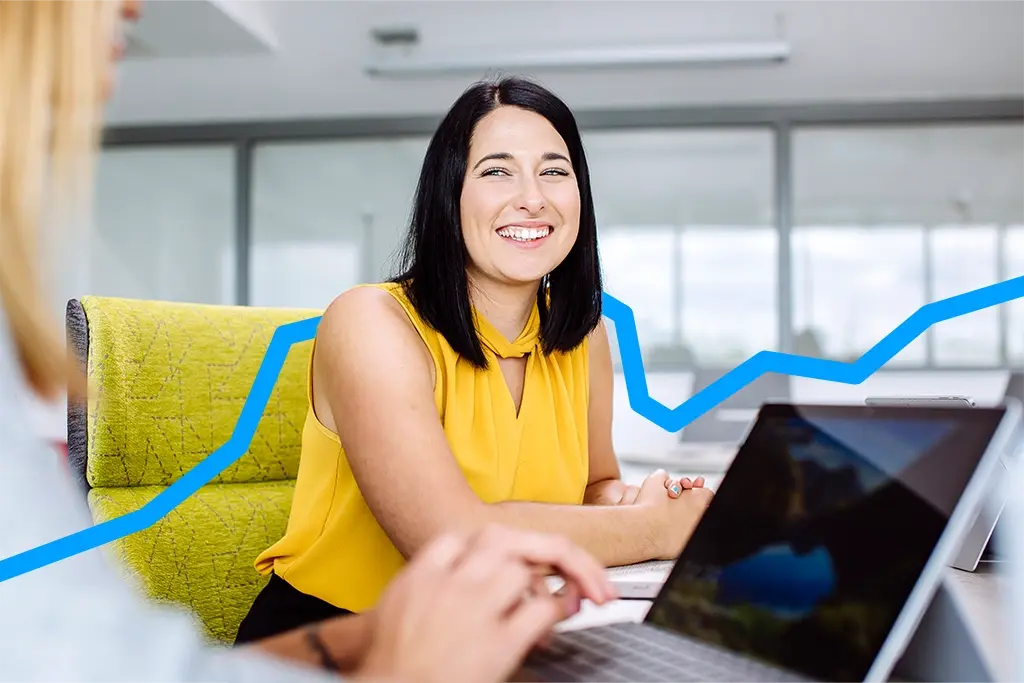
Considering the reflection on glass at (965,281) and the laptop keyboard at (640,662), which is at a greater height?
the reflection on glass at (965,281)

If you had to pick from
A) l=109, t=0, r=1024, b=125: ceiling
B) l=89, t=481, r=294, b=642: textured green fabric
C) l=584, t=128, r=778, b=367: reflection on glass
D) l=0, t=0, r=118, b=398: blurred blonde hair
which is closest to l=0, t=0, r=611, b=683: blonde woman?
l=0, t=0, r=118, b=398: blurred blonde hair

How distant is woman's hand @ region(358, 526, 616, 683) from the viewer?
9.5 inches

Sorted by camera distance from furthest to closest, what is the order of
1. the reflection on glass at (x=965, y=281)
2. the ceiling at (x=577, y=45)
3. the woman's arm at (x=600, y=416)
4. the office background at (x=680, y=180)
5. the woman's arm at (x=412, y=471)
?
1. the reflection on glass at (x=965, y=281)
2. the office background at (x=680, y=180)
3. the ceiling at (x=577, y=45)
4. the woman's arm at (x=600, y=416)
5. the woman's arm at (x=412, y=471)

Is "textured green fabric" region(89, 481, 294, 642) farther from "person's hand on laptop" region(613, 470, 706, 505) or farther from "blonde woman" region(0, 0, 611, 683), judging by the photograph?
"blonde woman" region(0, 0, 611, 683)

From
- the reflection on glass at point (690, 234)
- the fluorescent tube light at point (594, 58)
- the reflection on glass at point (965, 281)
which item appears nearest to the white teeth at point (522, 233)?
the fluorescent tube light at point (594, 58)

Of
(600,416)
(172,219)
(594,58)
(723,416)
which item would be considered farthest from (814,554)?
(172,219)

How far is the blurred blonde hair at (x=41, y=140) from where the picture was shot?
24 centimetres

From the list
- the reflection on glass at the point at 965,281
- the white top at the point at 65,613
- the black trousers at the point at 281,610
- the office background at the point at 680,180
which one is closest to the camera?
the white top at the point at 65,613

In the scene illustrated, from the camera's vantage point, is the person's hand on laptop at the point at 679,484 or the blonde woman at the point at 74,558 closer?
the blonde woman at the point at 74,558

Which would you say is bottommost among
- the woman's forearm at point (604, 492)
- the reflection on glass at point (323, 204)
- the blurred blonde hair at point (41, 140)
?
the woman's forearm at point (604, 492)

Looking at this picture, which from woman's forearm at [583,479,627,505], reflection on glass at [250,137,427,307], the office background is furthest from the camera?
reflection on glass at [250,137,427,307]

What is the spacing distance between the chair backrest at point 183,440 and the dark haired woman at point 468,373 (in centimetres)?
10

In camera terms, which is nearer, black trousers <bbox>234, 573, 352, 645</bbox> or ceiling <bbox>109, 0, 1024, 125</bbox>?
black trousers <bbox>234, 573, 352, 645</bbox>

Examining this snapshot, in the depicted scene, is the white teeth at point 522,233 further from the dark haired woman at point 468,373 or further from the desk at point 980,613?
the desk at point 980,613
